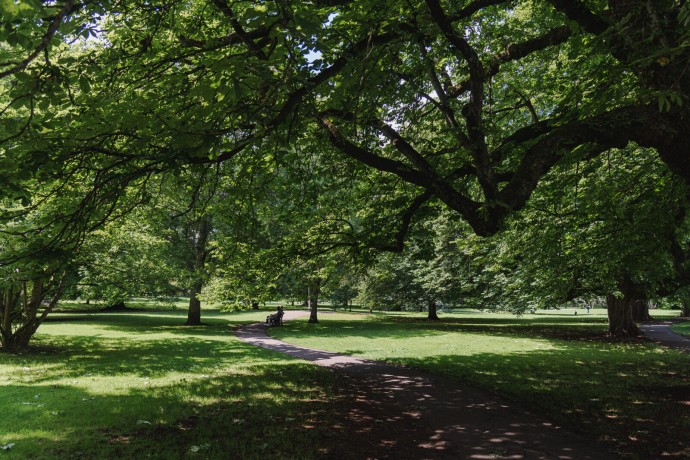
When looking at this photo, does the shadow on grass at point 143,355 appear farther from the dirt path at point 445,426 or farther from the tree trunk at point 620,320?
the tree trunk at point 620,320

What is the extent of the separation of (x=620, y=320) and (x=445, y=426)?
2006cm

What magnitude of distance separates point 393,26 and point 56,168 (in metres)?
4.53

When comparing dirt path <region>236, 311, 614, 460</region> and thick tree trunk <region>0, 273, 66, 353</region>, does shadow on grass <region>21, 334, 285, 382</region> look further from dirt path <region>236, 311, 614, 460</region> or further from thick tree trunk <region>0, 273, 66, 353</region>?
dirt path <region>236, 311, 614, 460</region>

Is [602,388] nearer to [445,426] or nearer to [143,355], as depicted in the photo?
[445,426]

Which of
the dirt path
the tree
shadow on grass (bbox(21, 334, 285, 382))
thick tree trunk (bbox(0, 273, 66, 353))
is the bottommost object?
shadow on grass (bbox(21, 334, 285, 382))

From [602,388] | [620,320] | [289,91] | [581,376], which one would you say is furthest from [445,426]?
[620,320]

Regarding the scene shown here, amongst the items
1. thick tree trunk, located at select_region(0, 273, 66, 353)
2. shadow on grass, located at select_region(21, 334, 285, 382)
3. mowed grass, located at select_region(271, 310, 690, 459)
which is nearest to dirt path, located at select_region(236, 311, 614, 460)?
mowed grass, located at select_region(271, 310, 690, 459)

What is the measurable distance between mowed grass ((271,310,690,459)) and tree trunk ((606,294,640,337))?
1.64 metres

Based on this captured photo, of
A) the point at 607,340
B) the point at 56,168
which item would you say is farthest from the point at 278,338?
the point at 56,168

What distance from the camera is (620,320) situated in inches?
872

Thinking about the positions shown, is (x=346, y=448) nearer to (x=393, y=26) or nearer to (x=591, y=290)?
→ (x=393, y=26)

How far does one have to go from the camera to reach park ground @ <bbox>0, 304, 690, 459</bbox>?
566 centimetres

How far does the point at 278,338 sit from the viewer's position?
20.9 meters

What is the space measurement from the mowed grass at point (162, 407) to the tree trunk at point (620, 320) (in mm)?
17513
